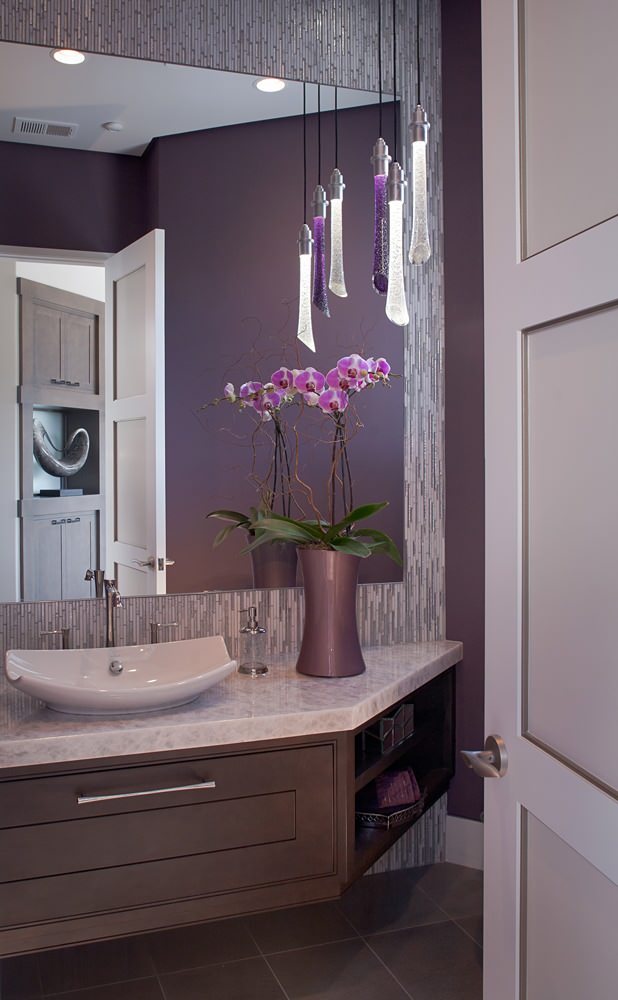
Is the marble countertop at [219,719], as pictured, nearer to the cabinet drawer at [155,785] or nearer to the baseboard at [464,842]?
the cabinet drawer at [155,785]

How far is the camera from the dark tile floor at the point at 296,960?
A: 2053 mm

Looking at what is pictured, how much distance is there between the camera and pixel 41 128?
7.22 ft

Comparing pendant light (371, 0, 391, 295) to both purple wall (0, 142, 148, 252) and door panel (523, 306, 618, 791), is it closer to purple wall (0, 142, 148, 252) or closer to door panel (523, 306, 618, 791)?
purple wall (0, 142, 148, 252)

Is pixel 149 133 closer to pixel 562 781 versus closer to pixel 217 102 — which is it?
pixel 217 102

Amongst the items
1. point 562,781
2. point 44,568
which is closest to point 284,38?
point 44,568

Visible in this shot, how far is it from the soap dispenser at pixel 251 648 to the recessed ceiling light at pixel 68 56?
156 centimetres

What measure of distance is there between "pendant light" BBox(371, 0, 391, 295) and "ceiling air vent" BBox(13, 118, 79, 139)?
2.72 feet

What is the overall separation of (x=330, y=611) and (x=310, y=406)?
2.09ft

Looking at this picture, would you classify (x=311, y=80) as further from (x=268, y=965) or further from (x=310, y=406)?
(x=268, y=965)

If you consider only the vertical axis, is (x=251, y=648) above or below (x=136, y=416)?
below

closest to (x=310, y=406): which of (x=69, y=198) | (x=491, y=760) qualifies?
(x=69, y=198)

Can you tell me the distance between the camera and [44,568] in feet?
7.17

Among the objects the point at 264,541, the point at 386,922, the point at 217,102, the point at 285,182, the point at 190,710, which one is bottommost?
the point at 386,922

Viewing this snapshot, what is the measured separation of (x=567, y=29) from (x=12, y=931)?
5.91ft
